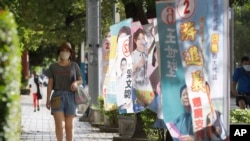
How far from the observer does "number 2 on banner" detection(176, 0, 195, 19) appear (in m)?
7.61

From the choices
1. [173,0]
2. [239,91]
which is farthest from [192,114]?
[239,91]

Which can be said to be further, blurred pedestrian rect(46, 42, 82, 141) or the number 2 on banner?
blurred pedestrian rect(46, 42, 82, 141)

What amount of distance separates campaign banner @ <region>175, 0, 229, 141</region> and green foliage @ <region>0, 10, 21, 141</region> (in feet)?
9.83

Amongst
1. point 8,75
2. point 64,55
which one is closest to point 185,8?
point 64,55

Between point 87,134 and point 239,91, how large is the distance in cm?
408

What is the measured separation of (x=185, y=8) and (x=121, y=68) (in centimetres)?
466

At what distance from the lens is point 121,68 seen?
12.2 metres

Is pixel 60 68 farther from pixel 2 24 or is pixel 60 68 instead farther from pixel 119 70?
pixel 2 24

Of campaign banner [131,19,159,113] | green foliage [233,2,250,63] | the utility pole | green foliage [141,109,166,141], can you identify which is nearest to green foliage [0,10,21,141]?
campaign banner [131,19,159,113]

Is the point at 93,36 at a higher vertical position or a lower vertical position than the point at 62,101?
higher

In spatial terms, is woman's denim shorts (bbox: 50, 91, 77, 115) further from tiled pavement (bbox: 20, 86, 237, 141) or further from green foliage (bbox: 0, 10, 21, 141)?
green foliage (bbox: 0, 10, 21, 141)

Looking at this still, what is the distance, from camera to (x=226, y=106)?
296 inches

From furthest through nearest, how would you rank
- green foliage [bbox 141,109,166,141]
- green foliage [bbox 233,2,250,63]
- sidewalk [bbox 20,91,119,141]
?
green foliage [bbox 233,2,250,63], sidewalk [bbox 20,91,119,141], green foliage [bbox 141,109,166,141]

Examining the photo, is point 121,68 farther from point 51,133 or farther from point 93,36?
point 93,36
